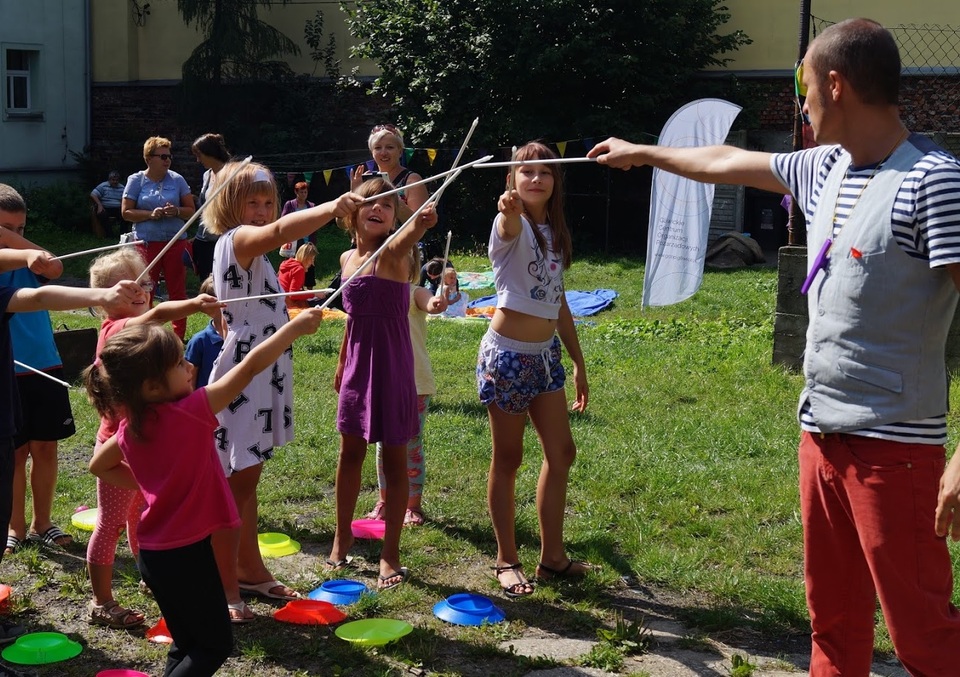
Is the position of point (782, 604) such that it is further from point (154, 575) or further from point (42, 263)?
point (42, 263)

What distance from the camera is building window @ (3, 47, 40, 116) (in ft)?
73.4

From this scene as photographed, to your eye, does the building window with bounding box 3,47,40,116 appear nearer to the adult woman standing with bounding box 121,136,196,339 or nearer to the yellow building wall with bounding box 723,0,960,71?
the yellow building wall with bounding box 723,0,960,71

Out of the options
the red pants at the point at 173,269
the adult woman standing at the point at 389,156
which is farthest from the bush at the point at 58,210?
the adult woman standing at the point at 389,156

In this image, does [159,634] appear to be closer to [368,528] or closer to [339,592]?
[339,592]

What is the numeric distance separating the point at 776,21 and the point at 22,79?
50.0ft

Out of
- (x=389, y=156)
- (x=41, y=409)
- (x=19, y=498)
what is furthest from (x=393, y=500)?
(x=389, y=156)

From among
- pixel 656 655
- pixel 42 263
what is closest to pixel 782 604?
pixel 656 655

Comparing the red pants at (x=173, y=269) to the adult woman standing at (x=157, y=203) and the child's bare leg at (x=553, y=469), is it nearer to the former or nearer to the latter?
the adult woman standing at (x=157, y=203)

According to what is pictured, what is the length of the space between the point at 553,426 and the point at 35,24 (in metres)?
21.3

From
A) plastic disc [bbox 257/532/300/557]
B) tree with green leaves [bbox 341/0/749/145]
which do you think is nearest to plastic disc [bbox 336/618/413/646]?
plastic disc [bbox 257/532/300/557]

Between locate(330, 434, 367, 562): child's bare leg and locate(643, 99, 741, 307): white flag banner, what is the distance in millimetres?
7196

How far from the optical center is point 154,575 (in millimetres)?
3225

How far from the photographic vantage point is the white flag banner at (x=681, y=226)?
1151 cm

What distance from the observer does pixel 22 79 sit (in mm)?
22703
